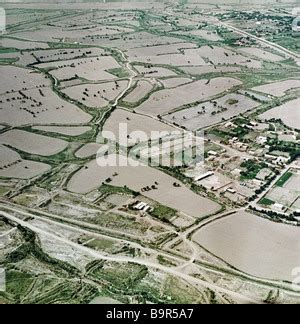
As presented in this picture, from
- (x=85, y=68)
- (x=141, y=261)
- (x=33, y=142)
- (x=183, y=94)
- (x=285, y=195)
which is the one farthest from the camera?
(x=85, y=68)

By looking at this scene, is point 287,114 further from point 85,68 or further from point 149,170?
point 85,68

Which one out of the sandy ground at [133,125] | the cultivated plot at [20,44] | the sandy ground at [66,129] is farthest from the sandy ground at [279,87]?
the cultivated plot at [20,44]

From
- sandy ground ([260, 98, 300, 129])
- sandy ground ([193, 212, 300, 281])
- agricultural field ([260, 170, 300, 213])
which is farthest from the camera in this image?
sandy ground ([260, 98, 300, 129])

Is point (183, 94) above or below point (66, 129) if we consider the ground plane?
above

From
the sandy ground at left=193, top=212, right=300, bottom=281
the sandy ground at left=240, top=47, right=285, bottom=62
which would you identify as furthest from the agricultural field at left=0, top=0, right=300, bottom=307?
the sandy ground at left=240, top=47, right=285, bottom=62

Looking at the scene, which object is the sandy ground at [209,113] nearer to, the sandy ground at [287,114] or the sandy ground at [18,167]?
the sandy ground at [287,114]

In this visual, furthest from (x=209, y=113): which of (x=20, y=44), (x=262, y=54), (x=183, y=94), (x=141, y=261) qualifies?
(x=20, y=44)

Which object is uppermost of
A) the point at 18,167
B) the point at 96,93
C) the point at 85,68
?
the point at 85,68

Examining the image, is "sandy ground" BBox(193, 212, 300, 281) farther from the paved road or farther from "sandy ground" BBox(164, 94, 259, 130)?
"sandy ground" BBox(164, 94, 259, 130)
